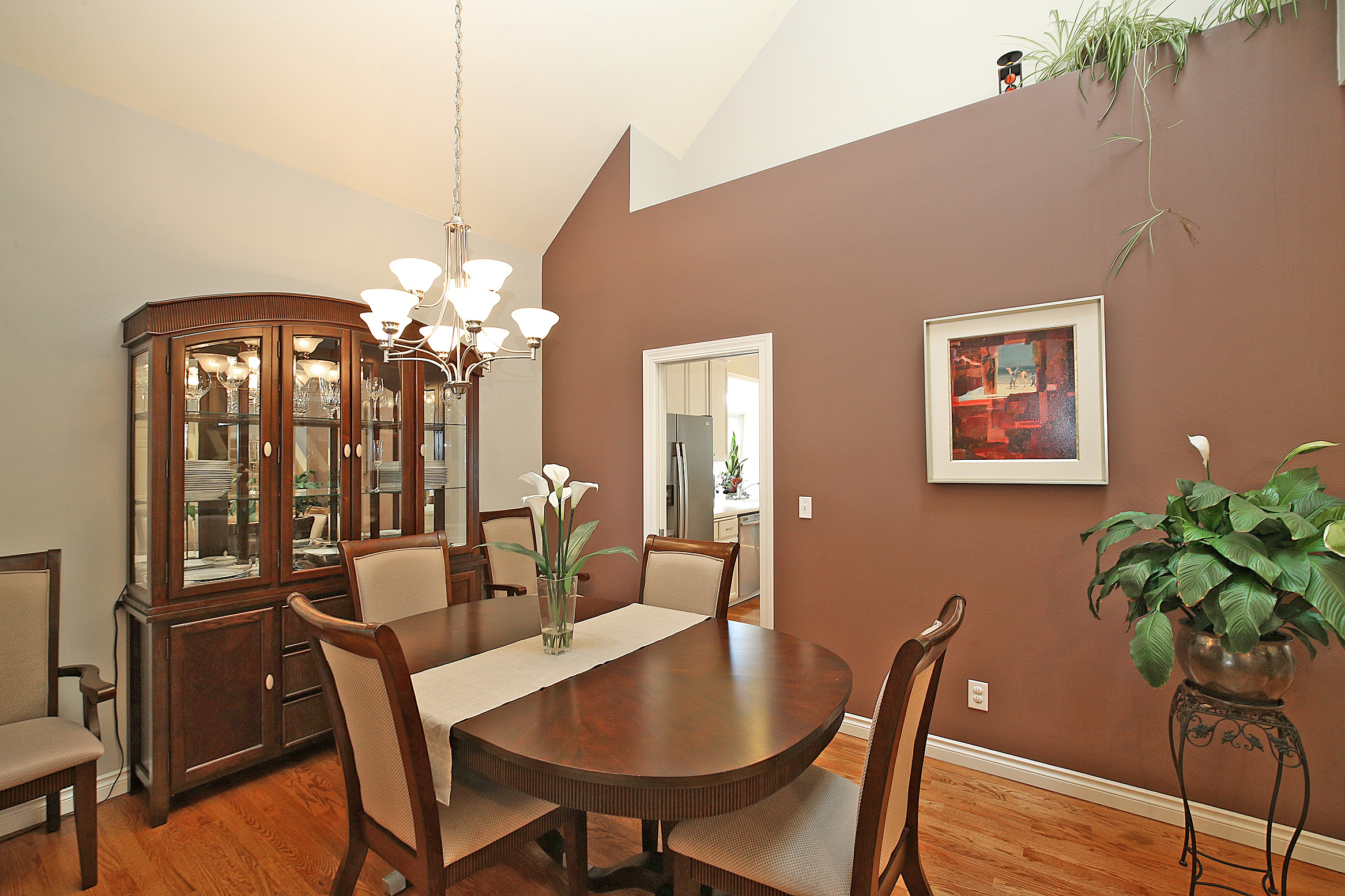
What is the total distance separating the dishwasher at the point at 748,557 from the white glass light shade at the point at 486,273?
3.46 metres

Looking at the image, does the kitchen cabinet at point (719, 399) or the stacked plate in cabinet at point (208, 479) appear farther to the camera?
the kitchen cabinet at point (719, 399)

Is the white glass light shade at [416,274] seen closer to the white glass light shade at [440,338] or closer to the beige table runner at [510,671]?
the white glass light shade at [440,338]

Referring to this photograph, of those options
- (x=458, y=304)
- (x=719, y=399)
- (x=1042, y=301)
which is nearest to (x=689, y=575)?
(x=458, y=304)

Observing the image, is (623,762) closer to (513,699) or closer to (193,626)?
(513,699)

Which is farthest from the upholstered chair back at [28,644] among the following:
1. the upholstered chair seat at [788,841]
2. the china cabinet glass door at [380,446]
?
the upholstered chair seat at [788,841]

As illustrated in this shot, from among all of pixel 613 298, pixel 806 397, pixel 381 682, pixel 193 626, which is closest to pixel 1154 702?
pixel 806 397

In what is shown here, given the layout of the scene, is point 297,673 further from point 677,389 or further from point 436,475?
point 677,389

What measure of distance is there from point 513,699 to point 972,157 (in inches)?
108

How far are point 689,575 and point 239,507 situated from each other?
186 cm

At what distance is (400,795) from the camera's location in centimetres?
135

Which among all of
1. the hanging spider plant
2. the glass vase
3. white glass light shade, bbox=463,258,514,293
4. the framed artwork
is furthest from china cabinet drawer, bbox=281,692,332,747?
the hanging spider plant

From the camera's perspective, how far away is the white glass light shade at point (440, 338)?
2.20 m

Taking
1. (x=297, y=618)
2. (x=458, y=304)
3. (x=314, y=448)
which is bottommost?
(x=297, y=618)

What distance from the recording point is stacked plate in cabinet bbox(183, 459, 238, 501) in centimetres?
229
